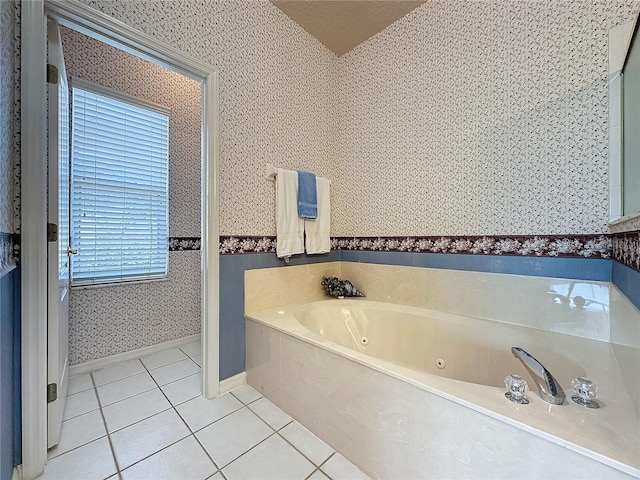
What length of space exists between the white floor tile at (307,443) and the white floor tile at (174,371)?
3.19 feet

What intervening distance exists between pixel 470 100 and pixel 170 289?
2.83m

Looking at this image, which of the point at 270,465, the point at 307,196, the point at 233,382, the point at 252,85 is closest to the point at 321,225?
the point at 307,196

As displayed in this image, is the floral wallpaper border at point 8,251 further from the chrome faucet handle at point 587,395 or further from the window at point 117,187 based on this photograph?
the chrome faucet handle at point 587,395

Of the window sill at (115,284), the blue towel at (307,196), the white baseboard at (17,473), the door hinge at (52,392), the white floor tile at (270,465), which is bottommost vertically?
the white floor tile at (270,465)

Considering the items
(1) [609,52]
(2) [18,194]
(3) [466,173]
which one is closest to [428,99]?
(3) [466,173]

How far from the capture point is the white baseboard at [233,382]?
1.62 meters

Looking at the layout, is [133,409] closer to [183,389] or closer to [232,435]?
[183,389]

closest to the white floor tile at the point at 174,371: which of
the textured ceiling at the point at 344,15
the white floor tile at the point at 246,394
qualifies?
the white floor tile at the point at 246,394

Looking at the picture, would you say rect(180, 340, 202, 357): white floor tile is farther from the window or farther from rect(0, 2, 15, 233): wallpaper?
rect(0, 2, 15, 233): wallpaper

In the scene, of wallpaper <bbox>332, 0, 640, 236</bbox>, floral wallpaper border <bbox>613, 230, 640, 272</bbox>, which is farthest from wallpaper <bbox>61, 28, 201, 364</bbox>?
floral wallpaper border <bbox>613, 230, 640, 272</bbox>

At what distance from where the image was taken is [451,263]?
173 centimetres

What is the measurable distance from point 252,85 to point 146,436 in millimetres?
2165

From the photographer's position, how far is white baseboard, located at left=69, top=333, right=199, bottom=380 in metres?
1.87

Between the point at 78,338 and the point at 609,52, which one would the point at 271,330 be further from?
the point at 609,52
